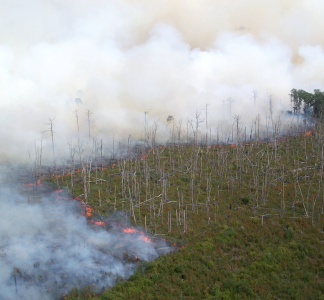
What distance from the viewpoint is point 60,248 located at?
56.5 feet

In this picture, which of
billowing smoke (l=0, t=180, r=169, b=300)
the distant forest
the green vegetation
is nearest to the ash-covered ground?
billowing smoke (l=0, t=180, r=169, b=300)

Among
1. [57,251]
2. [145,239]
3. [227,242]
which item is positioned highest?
[57,251]

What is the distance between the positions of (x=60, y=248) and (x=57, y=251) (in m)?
0.33

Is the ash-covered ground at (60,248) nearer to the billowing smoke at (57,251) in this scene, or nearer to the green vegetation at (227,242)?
the billowing smoke at (57,251)

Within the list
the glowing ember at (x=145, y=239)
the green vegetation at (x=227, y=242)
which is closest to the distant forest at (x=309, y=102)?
the green vegetation at (x=227, y=242)

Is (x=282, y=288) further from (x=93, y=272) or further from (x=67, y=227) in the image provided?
(x=67, y=227)

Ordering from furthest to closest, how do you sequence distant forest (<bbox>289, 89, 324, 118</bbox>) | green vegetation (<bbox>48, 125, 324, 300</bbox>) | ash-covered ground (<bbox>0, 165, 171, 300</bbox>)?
1. distant forest (<bbox>289, 89, 324, 118</bbox>)
2. ash-covered ground (<bbox>0, 165, 171, 300</bbox>)
3. green vegetation (<bbox>48, 125, 324, 300</bbox>)

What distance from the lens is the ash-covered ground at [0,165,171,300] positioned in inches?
569

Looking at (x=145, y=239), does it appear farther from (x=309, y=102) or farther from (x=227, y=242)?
(x=309, y=102)

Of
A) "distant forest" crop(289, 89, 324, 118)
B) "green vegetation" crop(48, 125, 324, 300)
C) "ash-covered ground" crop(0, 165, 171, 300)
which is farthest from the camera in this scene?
"distant forest" crop(289, 89, 324, 118)

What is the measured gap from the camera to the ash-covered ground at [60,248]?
1446 cm

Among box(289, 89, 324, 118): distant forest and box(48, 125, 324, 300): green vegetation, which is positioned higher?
box(289, 89, 324, 118): distant forest

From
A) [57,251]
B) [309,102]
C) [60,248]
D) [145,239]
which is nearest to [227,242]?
[145,239]

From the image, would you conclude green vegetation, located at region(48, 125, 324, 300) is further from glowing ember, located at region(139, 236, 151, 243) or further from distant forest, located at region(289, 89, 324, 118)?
distant forest, located at region(289, 89, 324, 118)
